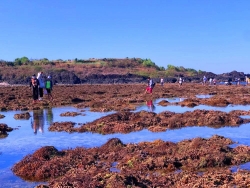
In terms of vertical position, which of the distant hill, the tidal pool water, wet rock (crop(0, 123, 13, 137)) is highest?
the distant hill

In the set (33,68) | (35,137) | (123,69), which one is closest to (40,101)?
Answer: (35,137)

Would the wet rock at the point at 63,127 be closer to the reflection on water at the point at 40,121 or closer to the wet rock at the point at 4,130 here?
the reflection on water at the point at 40,121

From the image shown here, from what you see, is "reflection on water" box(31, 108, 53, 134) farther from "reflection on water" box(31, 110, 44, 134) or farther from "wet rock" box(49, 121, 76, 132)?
"wet rock" box(49, 121, 76, 132)

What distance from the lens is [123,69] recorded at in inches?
4158

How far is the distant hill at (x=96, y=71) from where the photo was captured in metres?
81.6

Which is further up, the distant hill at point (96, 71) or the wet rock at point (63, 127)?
the distant hill at point (96, 71)

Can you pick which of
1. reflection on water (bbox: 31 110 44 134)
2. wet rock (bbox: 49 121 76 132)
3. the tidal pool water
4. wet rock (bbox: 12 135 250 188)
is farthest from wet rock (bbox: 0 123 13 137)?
wet rock (bbox: 12 135 250 188)

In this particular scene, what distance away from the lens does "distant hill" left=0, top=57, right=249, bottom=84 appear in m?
81.6

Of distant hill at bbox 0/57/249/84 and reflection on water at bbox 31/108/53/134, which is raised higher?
distant hill at bbox 0/57/249/84

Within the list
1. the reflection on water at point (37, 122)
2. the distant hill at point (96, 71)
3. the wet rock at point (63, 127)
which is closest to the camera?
the wet rock at point (63, 127)

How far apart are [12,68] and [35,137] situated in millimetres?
84910

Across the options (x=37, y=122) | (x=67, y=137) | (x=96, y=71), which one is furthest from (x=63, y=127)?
(x=96, y=71)

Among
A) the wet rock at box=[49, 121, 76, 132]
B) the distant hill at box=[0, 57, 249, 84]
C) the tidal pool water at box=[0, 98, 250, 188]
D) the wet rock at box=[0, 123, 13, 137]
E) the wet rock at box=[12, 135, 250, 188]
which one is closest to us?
the wet rock at box=[12, 135, 250, 188]

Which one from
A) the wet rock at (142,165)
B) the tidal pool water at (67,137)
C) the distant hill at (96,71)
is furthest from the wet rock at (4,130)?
the distant hill at (96,71)
